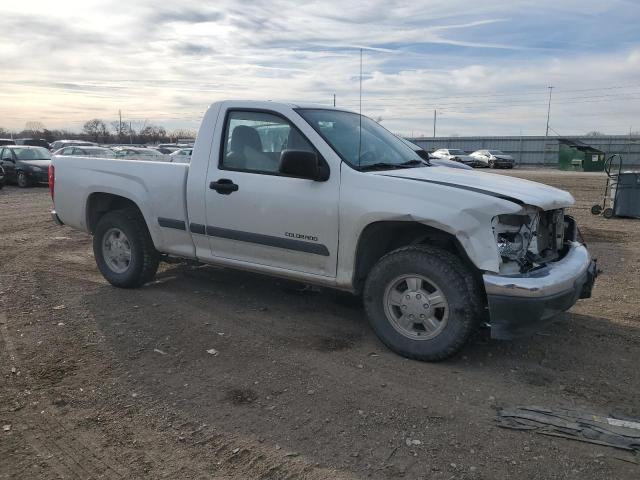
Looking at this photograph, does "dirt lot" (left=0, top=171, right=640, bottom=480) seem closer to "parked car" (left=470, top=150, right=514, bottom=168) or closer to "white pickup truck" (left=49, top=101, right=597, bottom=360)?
"white pickup truck" (left=49, top=101, right=597, bottom=360)

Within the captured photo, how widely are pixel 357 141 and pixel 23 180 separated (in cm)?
1980

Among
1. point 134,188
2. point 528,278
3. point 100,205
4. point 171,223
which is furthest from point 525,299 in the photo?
point 100,205

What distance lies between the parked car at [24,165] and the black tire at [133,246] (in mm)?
16288

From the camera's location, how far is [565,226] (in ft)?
15.8

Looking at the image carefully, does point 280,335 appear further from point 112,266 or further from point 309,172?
point 112,266

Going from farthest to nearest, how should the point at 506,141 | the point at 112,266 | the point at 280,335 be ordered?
1. the point at 506,141
2. the point at 112,266
3. the point at 280,335

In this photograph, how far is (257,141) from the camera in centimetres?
498

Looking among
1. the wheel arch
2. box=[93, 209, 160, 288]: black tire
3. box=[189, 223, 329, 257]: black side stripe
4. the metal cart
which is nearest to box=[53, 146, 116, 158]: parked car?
the wheel arch

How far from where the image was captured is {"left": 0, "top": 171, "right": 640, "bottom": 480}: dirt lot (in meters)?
2.93

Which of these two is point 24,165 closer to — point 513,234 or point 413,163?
point 413,163

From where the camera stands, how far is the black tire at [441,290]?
389 cm

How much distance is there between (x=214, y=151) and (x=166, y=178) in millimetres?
643

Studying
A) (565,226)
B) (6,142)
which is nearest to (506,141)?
(6,142)

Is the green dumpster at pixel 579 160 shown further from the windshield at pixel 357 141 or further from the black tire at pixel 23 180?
the windshield at pixel 357 141
